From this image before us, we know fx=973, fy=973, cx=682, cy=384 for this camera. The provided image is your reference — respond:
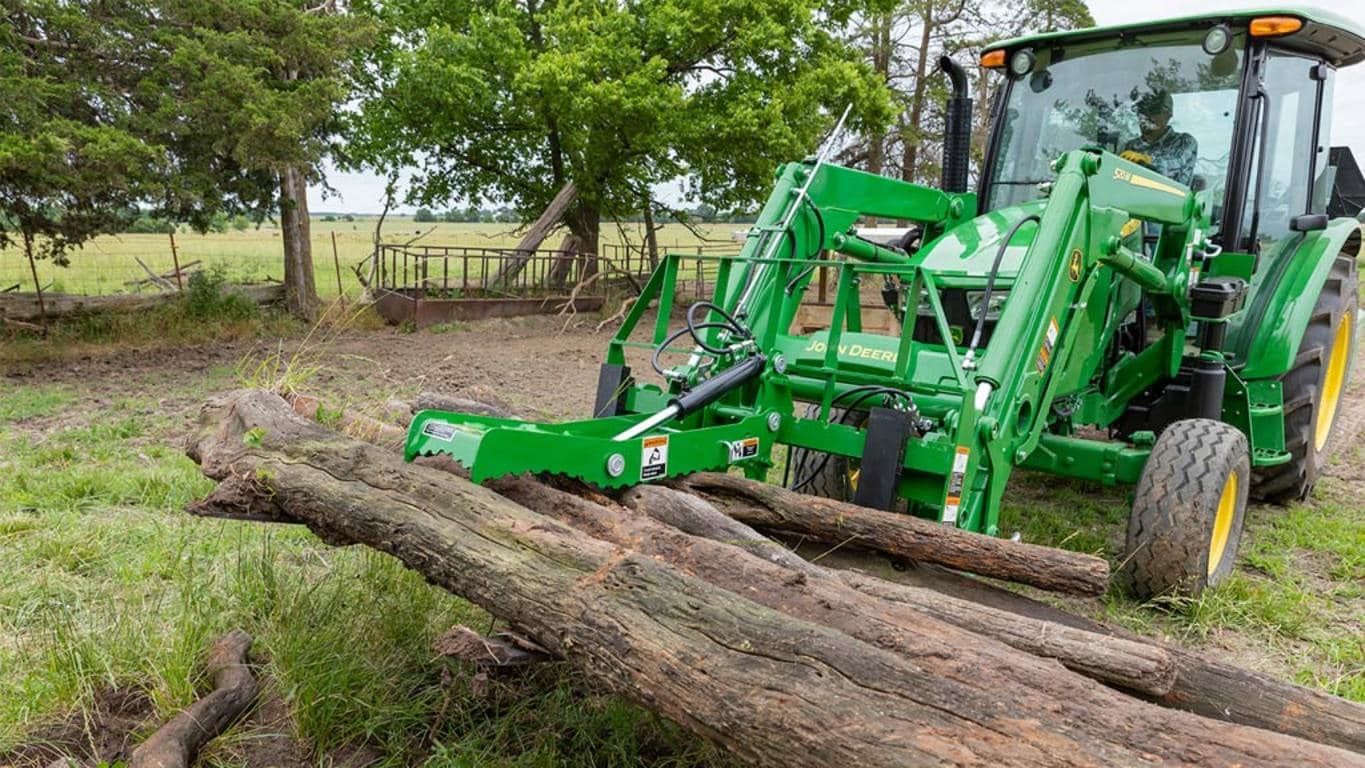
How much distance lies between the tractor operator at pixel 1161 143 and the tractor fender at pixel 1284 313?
77 cm

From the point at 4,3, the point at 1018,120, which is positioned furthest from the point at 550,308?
the point at 1018,120

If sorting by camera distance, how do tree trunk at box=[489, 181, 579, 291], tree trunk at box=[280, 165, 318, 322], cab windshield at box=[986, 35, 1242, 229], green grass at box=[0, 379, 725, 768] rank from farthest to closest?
tree trunk at box=[489, 181, 579, 291]
tree trunk at box=[280, 165, 318, 322]
cab windshield at box=[986, 35, 1242, 229]
green grass at box=[0, 379, 725, 768]

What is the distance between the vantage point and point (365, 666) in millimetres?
3004

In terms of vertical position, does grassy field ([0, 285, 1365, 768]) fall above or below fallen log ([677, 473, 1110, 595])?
below

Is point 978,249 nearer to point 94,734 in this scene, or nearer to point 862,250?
point 862,250

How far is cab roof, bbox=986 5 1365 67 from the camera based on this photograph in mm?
4684

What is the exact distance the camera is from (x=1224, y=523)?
4.43 m

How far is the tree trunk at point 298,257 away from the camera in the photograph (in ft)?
42.3

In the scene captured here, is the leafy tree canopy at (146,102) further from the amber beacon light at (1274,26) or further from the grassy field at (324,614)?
the amber beacon light at (1274,26)

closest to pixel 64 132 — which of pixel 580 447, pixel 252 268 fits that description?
pixel 580 447

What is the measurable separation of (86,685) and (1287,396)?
5.59m

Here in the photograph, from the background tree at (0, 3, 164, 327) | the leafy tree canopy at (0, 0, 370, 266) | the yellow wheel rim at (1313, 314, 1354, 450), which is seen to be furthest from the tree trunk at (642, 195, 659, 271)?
the yellow wheel rim at (1313, 314, 1354, 450)

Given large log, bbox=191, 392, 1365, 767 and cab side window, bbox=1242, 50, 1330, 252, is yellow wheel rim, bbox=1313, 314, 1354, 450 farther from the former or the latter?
large log, bbox=191, 392, 1365, 767

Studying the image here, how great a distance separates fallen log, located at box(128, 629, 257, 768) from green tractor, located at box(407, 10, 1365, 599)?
2.77 ft
